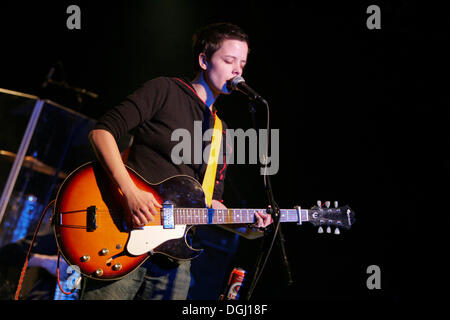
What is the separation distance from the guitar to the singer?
0.09m

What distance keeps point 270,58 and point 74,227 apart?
3557 millimetres

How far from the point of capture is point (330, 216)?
8.64 feet

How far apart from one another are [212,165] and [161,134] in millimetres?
541

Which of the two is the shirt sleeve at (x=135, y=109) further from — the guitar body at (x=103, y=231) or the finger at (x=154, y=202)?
the finger at (x=154, y=202)

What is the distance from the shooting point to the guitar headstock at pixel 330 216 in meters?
2.60

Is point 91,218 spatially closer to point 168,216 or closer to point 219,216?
point 168,216

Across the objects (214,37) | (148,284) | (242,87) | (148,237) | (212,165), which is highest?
(214,37)

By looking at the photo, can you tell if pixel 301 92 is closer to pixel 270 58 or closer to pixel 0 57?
pixel 270 58

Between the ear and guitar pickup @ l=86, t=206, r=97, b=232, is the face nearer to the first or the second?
the ear

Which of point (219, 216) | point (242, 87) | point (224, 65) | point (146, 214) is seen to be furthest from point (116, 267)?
point (224, 65)

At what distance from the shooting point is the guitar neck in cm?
203

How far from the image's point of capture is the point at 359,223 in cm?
361
